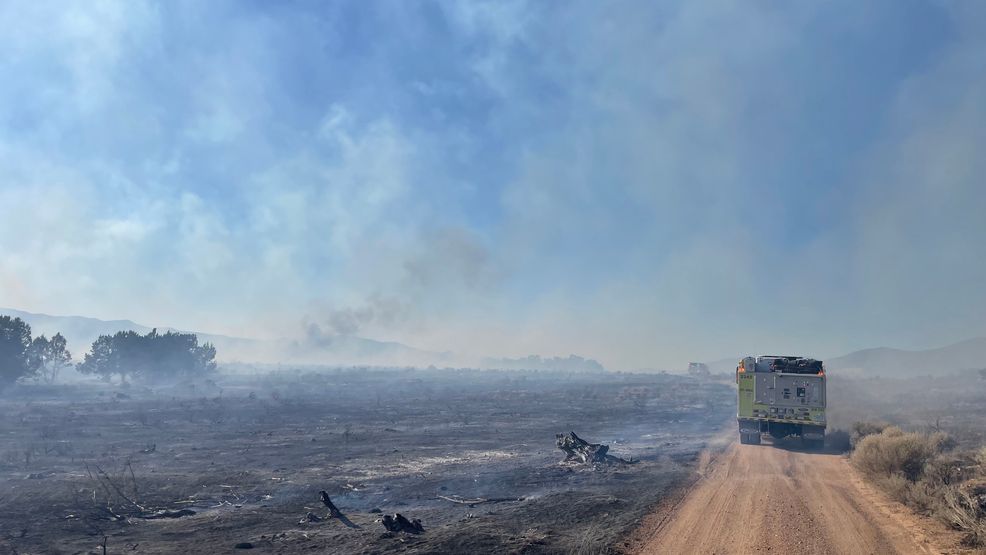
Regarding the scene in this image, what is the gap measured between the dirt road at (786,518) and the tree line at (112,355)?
257 ft

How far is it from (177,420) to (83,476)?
21.7 meters

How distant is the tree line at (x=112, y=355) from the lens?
6312 cm

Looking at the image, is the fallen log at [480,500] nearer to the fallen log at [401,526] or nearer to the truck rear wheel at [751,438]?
the fallen log at [401,526]

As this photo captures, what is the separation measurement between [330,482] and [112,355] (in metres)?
86.7

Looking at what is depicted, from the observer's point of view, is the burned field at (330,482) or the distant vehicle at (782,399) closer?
the burned field at (330,482)

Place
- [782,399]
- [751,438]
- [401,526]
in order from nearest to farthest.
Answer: [401,526], [782,399], [751,438]

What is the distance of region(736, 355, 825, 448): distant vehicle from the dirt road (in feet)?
19.4

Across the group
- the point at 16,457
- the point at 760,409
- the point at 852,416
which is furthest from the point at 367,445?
the point at 852,416

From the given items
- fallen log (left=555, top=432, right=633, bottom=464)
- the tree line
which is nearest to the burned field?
fallen log (left=555, top=432, right=633, bottom=464)

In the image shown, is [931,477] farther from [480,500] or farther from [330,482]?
[330,482]

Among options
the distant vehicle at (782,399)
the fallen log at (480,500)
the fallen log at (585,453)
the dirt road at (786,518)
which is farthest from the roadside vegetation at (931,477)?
the fallen log at (480,500)

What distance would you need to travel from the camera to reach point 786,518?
1202 centimetres

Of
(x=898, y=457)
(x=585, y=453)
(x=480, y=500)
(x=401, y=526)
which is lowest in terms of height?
(x=480, y=500)

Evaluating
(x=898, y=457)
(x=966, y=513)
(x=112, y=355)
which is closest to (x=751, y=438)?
(x=898, y=457)
